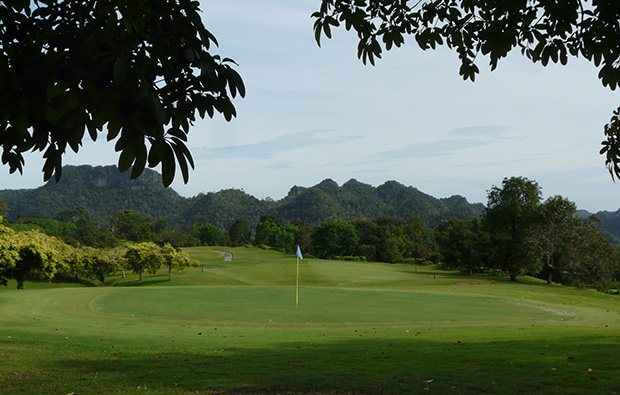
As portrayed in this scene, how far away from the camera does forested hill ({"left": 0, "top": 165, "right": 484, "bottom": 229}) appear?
157750 mm

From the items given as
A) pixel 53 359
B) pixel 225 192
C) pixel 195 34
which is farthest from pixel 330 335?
pixel 225 192

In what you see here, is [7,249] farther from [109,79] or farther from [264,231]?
[264,231]

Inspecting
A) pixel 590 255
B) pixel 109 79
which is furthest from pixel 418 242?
pixel 109 79

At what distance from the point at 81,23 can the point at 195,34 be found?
76 centimetres

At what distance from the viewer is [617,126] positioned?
7.82 meters

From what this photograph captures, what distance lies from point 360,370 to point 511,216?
49567 mm

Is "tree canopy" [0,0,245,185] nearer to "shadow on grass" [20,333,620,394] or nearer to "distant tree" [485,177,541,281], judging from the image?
"shadow on grass" [20,333,620,394]

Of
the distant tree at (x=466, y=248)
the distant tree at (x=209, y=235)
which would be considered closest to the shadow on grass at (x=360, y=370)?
the distant tree at (x=466, y=248)

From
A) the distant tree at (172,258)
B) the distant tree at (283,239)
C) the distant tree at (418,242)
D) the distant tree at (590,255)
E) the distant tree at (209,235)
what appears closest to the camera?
the distant tree at (590,255)

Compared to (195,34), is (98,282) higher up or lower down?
lower down

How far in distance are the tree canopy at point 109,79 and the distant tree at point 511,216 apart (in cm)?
4755

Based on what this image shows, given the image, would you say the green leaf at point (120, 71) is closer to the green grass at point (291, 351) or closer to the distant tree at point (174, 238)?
the green grass at point (291, 351)

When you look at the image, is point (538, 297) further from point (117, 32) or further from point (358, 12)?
point (117, 32)

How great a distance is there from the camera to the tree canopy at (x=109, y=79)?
245 cm
